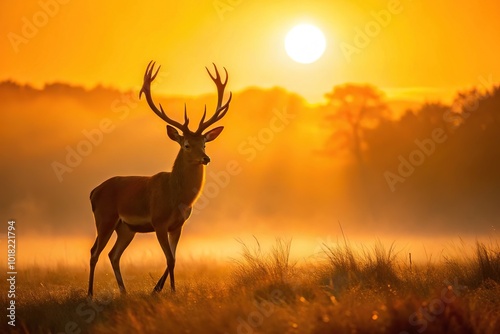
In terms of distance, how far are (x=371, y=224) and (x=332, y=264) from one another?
28.2 meters

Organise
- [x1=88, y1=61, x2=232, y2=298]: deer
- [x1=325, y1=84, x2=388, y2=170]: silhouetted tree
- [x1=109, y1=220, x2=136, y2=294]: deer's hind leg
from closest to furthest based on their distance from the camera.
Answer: [x1=88, y1=61, x2=232, y2=298]: deer, [x1=109, y1=220, x2=136, y2=294]: deer's hind leg, [x1=325, y1=84, x2=388, y2=170]: silhouetted tree

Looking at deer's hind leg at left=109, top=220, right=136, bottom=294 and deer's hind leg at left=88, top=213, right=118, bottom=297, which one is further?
deer's hind leg at left=109, top=220, right=136, bottom=294

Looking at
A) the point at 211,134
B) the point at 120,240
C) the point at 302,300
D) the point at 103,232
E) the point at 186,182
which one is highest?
the point at 211,134

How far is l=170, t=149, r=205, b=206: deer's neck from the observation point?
14.6 m

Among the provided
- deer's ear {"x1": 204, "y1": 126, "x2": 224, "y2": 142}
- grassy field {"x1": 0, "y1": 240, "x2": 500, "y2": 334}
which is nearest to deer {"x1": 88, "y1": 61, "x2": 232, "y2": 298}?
deer's ear {"x1": 204, "y1": 126, "x2": 224, "y2": 142}

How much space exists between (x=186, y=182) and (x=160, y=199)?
0.50 m

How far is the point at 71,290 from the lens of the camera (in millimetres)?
14898

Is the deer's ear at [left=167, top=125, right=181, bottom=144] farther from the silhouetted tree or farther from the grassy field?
the silhouetted tree

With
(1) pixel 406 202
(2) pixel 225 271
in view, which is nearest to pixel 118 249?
(2) pixel 225 271

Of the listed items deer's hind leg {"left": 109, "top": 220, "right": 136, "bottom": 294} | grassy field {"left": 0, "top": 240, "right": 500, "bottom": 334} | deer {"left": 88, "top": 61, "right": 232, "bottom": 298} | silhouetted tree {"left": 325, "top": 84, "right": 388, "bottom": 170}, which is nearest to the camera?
grassy field {"left": 0, "top": 240, "right": 500, "bottom": 334}

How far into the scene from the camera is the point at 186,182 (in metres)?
14.6

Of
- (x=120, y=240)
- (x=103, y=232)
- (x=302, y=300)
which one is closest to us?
(x=302, y=300)

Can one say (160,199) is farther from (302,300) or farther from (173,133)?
(302,300)

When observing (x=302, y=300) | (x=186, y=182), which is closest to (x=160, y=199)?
(x=186, y=182)
